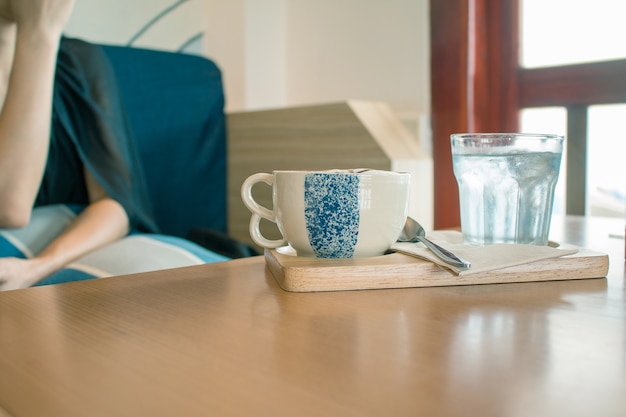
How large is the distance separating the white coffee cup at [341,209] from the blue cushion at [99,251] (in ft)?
2.10

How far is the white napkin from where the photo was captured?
1.67ft

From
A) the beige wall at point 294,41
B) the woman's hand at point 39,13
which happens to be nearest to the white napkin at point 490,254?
the woman's hand at point 39,13

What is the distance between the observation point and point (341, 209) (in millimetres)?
530

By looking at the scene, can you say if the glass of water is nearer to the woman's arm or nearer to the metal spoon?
the metal spoon

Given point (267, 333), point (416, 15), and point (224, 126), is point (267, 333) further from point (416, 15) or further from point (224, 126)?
point (416, 15)

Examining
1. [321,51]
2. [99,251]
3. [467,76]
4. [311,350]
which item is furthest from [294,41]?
[311,350]

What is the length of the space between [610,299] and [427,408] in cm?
25

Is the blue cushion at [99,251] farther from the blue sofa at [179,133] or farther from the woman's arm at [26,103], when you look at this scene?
the blue sofa at [179,133]

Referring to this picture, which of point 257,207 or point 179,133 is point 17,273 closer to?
point 257,207

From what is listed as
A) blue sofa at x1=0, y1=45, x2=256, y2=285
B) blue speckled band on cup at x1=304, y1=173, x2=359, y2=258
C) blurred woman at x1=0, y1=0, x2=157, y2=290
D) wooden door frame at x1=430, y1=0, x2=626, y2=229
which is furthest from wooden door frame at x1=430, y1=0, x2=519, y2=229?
blue speckled band on cup at x1=304, y1=173, x2=359, y2=258

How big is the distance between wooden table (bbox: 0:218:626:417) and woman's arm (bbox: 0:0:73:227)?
0.76m

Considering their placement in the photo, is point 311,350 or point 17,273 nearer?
point 311,350

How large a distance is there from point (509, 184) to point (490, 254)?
90 mm

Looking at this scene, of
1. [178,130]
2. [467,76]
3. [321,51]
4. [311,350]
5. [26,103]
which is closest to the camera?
[311,350]
